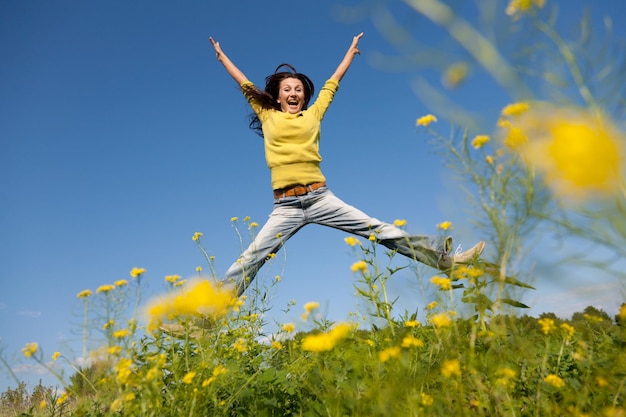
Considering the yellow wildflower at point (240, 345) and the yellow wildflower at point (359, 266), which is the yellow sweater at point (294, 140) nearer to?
the yellow wildflower at point (240, 345)

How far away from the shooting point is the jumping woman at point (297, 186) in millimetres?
3664

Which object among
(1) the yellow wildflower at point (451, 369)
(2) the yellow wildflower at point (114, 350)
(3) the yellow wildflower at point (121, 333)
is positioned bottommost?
(1) the yellow wildflower at point (451, 369)

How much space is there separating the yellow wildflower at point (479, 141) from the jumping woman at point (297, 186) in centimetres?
196

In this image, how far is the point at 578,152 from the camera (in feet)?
2.95

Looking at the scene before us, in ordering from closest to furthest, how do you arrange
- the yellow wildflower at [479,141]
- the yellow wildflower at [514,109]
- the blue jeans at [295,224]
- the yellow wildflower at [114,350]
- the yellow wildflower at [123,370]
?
1. the yellow wildflower at [514,109]
2. the yellow wildflower at [479,141]
3. the yellow wildflower at [123,370]
4. the yellow wildflower at [114,350]
5. the blue jeans at [295,224]

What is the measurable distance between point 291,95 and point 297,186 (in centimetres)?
129

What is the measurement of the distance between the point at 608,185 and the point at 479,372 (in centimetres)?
97

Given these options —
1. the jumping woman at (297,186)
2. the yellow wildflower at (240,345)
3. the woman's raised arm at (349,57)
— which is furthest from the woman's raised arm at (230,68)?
the yellow wildflower at (240,345)

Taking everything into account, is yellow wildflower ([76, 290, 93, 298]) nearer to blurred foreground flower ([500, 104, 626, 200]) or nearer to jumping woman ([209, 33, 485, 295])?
jumping woman ([209, 33, 485, 295])

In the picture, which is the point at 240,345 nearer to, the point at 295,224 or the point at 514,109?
the point at 295,224

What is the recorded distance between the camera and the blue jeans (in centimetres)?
384

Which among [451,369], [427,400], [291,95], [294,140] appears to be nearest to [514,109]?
[451,369]

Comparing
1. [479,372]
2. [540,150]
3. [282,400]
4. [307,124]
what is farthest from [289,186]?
[540,150]

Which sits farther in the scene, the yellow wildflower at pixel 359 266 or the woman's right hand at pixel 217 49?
the woman's right hand at pixel 217 49
